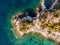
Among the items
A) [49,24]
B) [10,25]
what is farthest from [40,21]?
[10,25]

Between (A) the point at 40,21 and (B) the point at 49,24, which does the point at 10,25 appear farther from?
(B) the point at 49,24

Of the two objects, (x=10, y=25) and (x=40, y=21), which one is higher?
(x=40, y=21)

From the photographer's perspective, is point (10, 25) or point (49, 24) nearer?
point (49, 24)

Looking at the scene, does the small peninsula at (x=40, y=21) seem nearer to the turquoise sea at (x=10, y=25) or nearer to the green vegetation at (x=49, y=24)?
the green vegetation at (x=49, y=24)

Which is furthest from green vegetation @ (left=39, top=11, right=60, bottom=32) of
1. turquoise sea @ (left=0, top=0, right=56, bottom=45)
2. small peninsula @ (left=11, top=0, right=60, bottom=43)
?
turquoise sea @ (left=0, top=0, right=56, bottom=45)

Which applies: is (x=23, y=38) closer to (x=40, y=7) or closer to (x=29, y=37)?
(x=29, y=37)

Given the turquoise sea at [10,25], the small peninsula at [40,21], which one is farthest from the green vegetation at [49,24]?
the turquoise sea at [10,25]

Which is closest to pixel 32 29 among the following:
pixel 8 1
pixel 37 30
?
pixel 37 30
